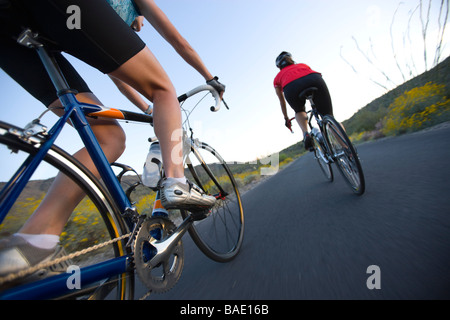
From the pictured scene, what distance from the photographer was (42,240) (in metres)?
0.83

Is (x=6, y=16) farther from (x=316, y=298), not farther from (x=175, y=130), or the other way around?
(x=316, y=298)

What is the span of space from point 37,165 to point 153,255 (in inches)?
25.1

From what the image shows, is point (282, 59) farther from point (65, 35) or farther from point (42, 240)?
point (42, 240)

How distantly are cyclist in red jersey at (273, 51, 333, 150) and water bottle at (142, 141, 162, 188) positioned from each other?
8.10 ft

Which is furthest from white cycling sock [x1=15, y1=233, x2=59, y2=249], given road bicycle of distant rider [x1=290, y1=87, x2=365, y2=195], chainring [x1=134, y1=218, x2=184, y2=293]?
road bicycle of distant rider [x1=290, y1=87, x2=365, y2=195]

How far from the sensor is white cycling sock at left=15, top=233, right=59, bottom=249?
0.79 metres

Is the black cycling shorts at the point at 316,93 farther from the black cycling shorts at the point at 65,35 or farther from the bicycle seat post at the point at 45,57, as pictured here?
the bicycle seat post at the point at 45,57

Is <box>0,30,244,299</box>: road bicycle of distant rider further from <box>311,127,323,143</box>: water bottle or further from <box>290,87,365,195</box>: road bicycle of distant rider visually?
<box>311,127,323,143</box>: water bottle

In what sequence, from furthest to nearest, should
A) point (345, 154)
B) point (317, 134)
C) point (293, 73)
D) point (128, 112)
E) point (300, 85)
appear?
point (317, 134) < point (293, 73) < point (300, 85) < point (345, 154) < point (128, 112)

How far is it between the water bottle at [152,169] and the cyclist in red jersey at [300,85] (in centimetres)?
247

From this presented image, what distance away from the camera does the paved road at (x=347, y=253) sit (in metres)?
0.99

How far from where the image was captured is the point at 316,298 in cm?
99

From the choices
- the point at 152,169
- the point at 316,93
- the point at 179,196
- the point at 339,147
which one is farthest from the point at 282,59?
the point at 179,196
